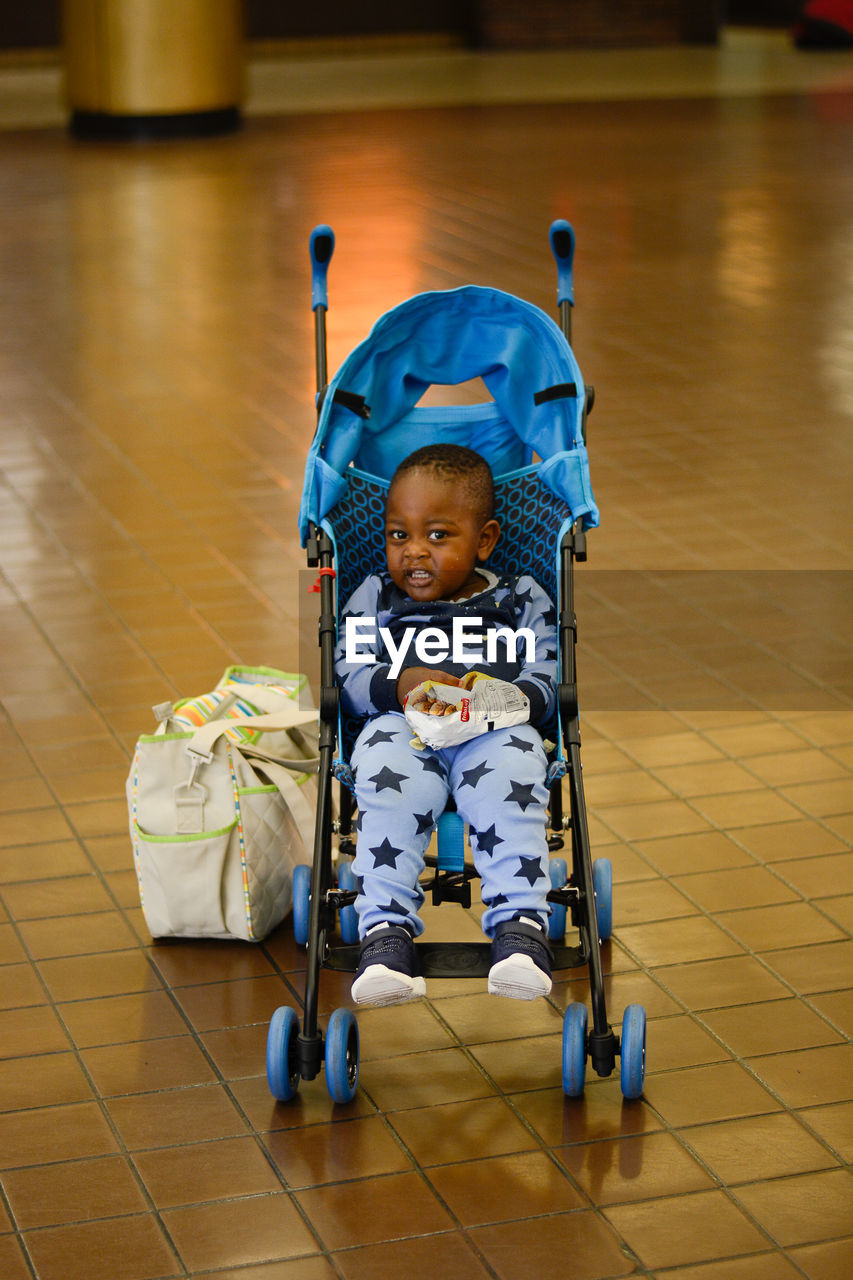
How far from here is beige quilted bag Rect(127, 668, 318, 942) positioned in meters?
3.46

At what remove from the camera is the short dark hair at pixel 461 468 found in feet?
11.1

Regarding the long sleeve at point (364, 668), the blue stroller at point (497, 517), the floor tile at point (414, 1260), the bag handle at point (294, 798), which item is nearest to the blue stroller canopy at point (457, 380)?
the blue stroller at point (497, 517)

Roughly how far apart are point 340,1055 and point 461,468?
1.21m

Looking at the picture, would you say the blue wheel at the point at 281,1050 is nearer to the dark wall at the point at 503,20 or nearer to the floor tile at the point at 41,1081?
the floor tile at the point at 41,1081

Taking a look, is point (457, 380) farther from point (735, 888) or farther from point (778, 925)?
point (778, 925)

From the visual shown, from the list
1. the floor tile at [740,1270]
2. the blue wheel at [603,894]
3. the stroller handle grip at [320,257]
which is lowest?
the floor tile at [740,1270]

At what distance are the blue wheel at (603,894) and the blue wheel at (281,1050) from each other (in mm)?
821

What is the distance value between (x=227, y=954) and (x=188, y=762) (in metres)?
0.43

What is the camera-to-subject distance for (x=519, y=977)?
2.87 m

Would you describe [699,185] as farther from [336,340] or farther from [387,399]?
[387,399]

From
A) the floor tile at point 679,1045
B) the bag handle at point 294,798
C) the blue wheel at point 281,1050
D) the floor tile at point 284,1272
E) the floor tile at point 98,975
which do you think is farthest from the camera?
the bag handle at point 294,798

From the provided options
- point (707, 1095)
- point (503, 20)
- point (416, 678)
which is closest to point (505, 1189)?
point (707, 1095)

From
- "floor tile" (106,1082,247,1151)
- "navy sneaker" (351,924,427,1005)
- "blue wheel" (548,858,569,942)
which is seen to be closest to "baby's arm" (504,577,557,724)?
"blue wheel" (548,858,569,942)

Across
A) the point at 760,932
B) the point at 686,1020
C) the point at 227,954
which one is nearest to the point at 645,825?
the point at 760,932
